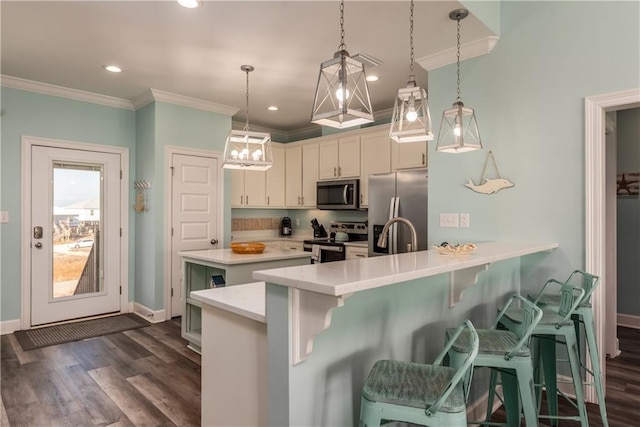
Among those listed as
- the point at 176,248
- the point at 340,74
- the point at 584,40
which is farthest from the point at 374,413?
the point at 176,248

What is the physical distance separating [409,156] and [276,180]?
2269 millimetres

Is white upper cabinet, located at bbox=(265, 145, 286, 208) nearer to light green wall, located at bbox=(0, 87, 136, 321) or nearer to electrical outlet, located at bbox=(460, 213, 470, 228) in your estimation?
light green wall, located at bbox=(0, 87, 136, 321)

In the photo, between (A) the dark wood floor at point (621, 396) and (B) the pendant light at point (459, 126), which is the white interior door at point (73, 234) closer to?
(B) the pendant light at point (459, 126)

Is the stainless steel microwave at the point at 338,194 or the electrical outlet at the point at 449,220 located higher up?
the stainless steel microwave at the point at 338,194

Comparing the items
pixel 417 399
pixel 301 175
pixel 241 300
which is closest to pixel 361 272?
pixel 417 399

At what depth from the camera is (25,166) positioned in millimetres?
3938

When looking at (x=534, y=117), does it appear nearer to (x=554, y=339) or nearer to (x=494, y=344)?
(x=554, y=339)

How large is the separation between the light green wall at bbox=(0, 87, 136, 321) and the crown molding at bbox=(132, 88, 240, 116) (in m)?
0.59

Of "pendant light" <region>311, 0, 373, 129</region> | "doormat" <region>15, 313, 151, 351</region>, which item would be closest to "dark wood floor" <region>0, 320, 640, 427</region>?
"doormat" <region>15, 313, 151, 351</region>

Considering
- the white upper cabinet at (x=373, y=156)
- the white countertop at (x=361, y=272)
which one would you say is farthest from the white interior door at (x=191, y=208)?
the white countertop at (x=361, y=272)

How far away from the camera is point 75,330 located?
3941 mm

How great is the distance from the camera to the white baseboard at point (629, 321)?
398 cm

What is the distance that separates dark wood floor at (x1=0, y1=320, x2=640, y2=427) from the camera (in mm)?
2295

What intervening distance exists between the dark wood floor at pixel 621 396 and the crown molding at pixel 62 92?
4.79 meters
